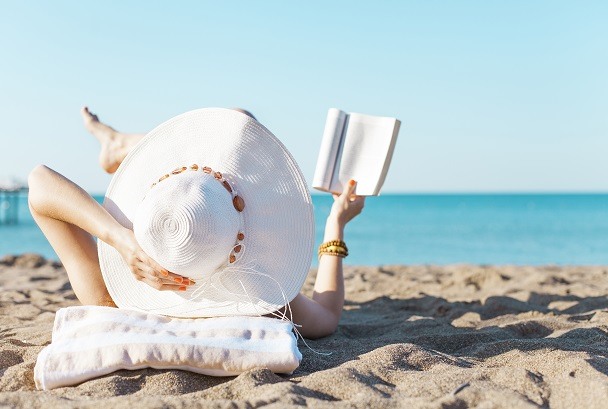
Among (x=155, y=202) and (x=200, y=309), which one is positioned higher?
(x=155, y=202)


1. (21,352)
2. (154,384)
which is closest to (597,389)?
(154,384)

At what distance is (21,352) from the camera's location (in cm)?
264

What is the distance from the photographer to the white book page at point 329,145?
3131 millimetres

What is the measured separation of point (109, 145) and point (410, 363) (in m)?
2.16

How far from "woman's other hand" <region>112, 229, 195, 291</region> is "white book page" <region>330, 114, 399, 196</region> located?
1035 mm

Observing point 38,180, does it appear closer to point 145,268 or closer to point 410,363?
point 145,268

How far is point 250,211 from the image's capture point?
261 cm

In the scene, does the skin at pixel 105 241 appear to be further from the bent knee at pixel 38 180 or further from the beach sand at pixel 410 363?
the beach sand at pixel 410 363

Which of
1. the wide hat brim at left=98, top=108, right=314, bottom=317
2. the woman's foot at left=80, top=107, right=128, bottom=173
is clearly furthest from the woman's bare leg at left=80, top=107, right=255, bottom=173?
the wide hat brim at left=98, top=108, right=314, bottom=317

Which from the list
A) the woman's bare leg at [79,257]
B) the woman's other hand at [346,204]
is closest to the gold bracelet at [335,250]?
the woman's other hand at [346,204]

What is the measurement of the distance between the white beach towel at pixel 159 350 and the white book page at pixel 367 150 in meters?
1.03

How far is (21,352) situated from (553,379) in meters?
2.06

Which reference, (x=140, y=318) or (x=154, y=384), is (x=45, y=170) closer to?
(x=140, y=318)

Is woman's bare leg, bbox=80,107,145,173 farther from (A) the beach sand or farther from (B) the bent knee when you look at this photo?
(A) the beach sand
